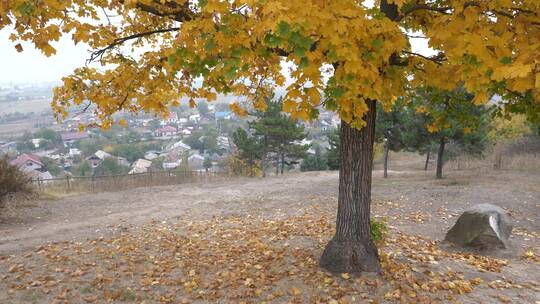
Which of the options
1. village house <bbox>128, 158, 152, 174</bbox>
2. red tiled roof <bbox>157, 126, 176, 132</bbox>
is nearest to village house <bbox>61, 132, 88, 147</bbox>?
red tiled roof <bbox>157, 126, 176, 132</bbox>

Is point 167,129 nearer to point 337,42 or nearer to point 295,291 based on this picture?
point 295,291

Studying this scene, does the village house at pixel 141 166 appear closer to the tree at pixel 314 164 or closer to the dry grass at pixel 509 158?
the tree at pixel 314 164

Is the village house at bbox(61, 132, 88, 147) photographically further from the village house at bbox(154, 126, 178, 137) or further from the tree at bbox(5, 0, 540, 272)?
the tree at bbox(5, 0, 540, 272)

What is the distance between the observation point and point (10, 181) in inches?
438

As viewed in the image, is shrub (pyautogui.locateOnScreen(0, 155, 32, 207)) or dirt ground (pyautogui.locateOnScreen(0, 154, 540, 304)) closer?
dirt ground (pyautogui.locateOnScreen(0, 154, 540, 304))

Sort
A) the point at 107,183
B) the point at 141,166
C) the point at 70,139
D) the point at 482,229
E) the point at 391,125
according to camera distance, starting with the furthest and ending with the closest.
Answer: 1. the point at 70,139
2. the point at 141,166
3. the point at 107,183
4. the point at 391,125
5. the point at 482,229

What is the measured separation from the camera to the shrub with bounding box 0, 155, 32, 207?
1097 centimetres

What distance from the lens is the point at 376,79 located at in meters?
3.59

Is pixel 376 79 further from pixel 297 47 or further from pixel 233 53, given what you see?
pixel 233 53

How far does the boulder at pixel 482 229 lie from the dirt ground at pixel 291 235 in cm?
22

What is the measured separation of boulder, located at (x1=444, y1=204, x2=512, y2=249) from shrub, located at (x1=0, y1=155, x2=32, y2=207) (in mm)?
10948

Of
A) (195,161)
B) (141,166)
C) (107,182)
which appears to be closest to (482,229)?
(107,182)

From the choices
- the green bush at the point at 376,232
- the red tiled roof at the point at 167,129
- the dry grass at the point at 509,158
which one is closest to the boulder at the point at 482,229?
the green bush at the point at 376,232

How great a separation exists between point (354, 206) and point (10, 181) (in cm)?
1009
